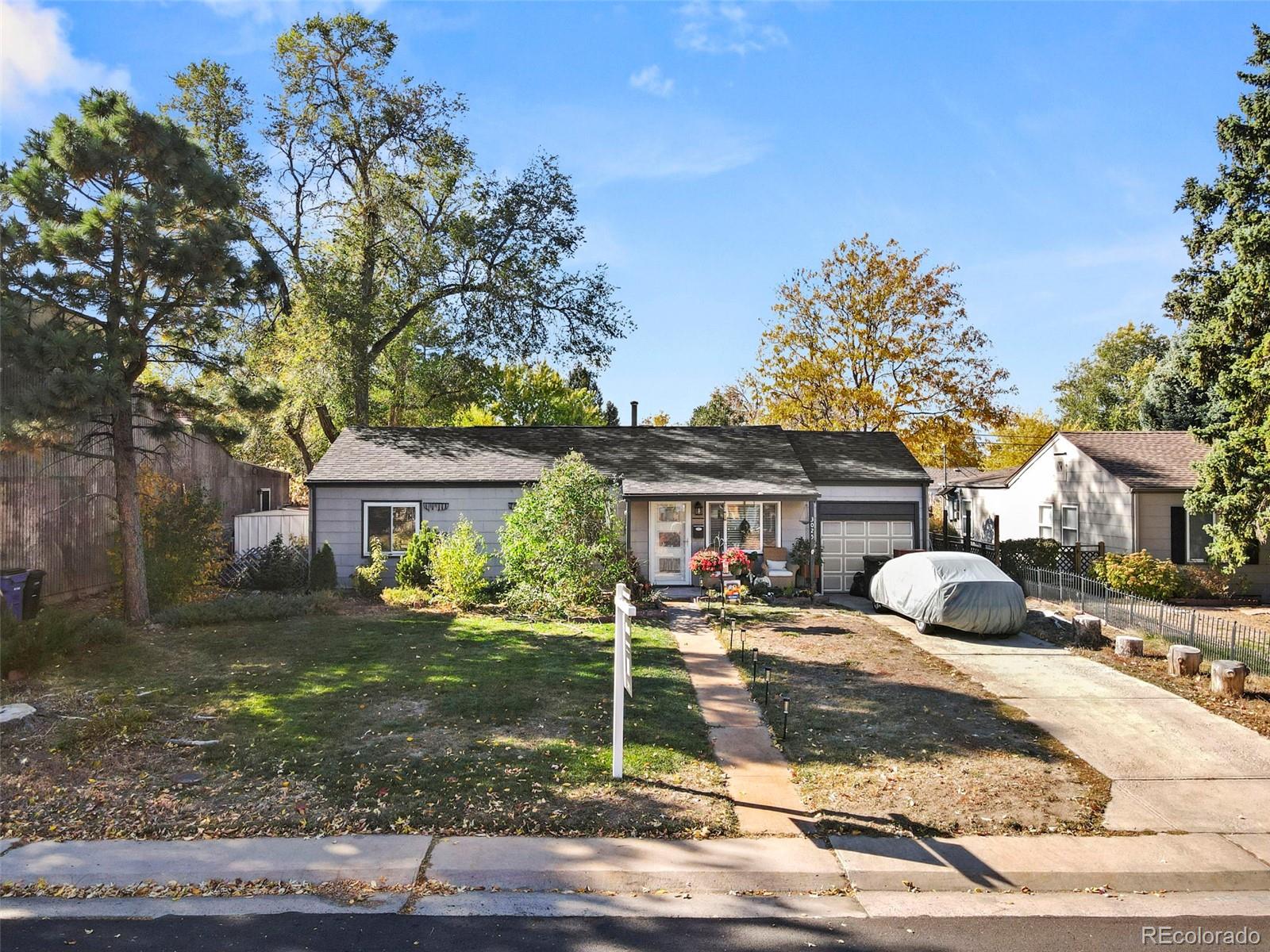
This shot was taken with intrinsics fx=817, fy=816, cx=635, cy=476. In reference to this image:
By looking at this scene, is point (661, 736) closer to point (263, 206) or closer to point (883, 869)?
point (883, 869)

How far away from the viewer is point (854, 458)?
2273cm

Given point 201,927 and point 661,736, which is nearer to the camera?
point 201,927

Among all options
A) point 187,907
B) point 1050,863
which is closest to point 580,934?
point 187,907

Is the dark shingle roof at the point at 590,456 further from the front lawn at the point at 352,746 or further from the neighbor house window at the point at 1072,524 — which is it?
the neighbor house window at the point at 1072,524

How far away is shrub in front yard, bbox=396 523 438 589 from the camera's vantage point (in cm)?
1830

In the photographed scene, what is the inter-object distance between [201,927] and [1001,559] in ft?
68.3

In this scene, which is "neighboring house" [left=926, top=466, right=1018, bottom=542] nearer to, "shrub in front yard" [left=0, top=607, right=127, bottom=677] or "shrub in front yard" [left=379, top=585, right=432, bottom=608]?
"shrub in front yard" [left=379, top=585, right=432, bottom=608]

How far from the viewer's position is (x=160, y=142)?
1332cm

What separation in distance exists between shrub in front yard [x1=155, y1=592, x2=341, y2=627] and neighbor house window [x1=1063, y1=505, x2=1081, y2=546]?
65.3ft

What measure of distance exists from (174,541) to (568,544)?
7.67 metres

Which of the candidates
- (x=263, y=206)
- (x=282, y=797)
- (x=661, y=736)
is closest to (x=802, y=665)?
(x=661, y=736)

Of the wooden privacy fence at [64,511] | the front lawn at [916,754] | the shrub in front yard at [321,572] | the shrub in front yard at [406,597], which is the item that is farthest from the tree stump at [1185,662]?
the shrub in front yard at [321,572]

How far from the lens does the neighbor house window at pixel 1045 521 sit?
24.9m

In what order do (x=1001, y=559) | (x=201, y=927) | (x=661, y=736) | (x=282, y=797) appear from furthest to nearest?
(x=1001, y=559) < (x=661, y=736) < (x=282, y=797) < (x=201, y=927)
